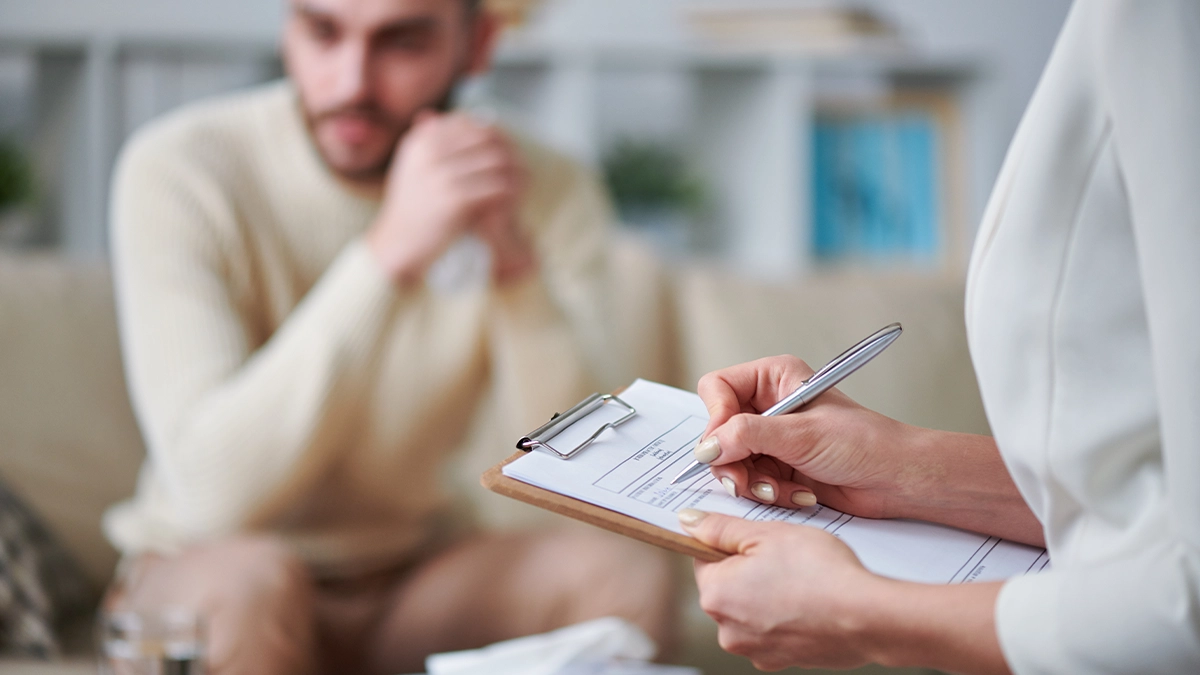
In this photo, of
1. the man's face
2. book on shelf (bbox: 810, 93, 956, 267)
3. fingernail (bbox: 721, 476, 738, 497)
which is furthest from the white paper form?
book on shelf (bbox: 810, 93, 956, 267)

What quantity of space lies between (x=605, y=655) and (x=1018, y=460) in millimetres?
571

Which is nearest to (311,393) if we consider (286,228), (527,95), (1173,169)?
(286,228)

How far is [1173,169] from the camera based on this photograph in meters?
0.27

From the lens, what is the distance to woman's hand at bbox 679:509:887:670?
34cm

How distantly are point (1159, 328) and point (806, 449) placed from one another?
0.43 ft

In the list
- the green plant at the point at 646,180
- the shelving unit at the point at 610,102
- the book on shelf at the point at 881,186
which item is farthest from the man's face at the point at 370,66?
the book on shelf at the point at 881,186

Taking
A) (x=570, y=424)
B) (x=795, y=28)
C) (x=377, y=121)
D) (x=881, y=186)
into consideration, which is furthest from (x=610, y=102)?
(x=570, y=424)

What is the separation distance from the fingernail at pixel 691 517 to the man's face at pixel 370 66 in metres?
0.88

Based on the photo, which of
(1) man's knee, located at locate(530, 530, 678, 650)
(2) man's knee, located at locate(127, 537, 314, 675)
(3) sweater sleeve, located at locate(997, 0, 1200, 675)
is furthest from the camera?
(1) man's knee, located at locate(530, 530, 678, 650)

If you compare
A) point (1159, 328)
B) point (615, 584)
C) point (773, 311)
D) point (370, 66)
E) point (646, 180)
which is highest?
point (370, 66)

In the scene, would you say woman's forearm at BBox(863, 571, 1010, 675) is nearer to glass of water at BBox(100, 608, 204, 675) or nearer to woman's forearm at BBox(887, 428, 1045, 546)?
woman's forearm at BBox(887, 428, 1045, 546)

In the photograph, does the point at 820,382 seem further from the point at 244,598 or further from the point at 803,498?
the point at 244,598

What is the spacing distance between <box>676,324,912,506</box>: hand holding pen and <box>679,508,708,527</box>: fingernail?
2 cm

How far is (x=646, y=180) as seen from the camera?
1973mm
